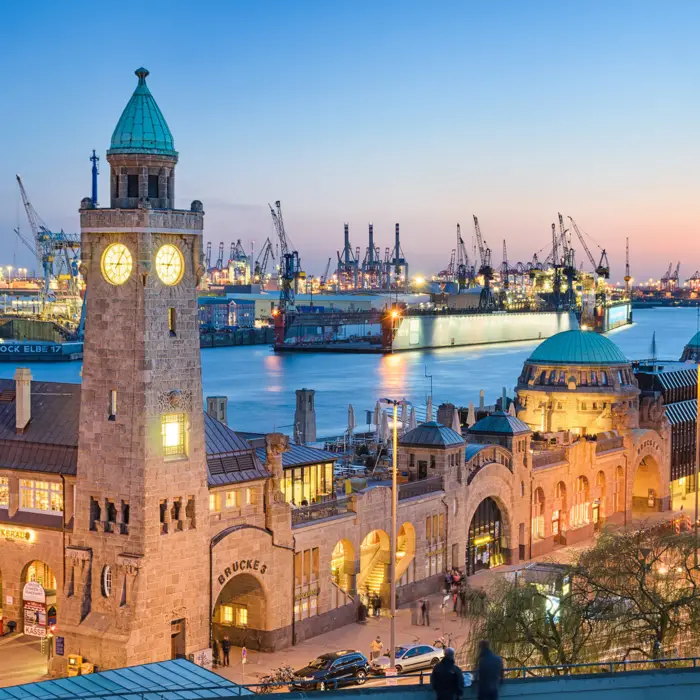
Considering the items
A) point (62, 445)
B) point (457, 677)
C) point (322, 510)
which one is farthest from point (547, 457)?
point (457, 677)

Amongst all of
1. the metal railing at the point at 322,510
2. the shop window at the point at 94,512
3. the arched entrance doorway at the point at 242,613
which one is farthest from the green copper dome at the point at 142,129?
the arched entrance doorway at the point at 242,613

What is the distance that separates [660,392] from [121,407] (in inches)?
1791

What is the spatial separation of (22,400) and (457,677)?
27475 mm

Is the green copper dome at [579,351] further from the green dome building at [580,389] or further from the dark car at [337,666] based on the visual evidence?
the dark car at [337,666]

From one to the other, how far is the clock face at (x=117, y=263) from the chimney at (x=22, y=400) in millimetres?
6713

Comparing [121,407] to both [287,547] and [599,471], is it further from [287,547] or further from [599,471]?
[599,471]

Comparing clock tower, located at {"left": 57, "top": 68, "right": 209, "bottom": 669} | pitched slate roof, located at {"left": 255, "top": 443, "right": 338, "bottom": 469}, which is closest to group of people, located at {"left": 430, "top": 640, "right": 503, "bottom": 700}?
clock tower, located at {"left": 57, "top": 68, "right": 209, "bottom": 669}

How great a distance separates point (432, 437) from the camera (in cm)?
5381

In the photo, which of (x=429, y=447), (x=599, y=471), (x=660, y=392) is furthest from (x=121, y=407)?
(x=660, y=392)

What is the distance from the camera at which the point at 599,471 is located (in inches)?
2734

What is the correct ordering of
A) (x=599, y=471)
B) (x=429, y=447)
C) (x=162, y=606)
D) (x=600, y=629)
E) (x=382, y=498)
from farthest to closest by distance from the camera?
1. (x=599, y=471)
2. (x=429, y=447)
3. (x=382, y=498)
4. (x=162, y=606)
5. (x=600, y=629)

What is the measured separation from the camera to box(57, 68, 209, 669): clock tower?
39.3 metres

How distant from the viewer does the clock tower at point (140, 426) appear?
3934 centimetres

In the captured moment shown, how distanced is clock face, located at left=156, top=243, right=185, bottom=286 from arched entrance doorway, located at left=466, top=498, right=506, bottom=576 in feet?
71.5
